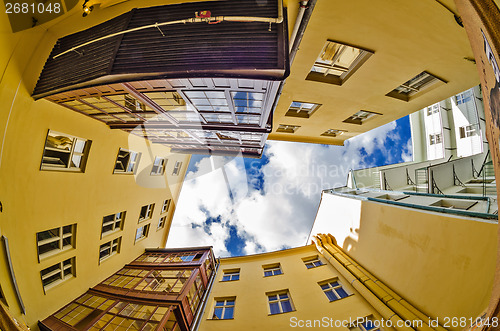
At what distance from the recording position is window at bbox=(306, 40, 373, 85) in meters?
6.97

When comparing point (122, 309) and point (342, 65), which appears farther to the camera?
point (122, 309)

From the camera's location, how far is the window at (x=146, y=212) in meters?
15.2

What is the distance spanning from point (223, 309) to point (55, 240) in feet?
31.3

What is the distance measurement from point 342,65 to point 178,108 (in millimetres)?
7712

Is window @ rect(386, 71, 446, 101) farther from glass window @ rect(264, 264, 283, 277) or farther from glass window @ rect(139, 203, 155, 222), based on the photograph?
glass window @ rect(139, 203, 155, 222)

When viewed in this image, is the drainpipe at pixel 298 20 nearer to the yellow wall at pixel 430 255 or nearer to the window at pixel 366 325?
the yellow wall at pixel 430 255

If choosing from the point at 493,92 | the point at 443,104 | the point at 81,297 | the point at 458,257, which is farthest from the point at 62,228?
the point at 443,104

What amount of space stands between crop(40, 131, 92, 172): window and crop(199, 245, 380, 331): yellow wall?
35.2 feet

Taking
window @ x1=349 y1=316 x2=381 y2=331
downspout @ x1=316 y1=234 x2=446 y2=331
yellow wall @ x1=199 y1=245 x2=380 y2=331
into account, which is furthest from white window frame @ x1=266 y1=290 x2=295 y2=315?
downspout @ x1=316 y1=234 x2=446 y2=331

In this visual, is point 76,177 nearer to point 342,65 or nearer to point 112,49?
point 112,49

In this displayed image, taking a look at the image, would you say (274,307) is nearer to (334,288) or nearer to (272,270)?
Result: (272,270)

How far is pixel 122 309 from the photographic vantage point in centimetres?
892

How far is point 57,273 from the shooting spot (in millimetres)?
8805

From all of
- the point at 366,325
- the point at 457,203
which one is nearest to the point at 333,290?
the point at 366,325
